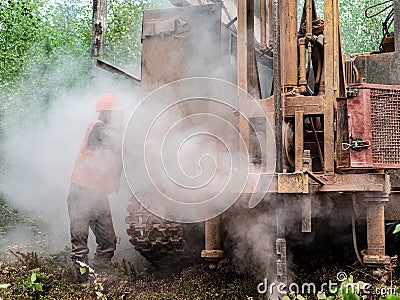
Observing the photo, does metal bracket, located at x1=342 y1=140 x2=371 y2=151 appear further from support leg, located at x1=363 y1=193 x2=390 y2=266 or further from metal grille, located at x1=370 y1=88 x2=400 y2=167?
support leg, located at x1=363 y1=193 x2=390 y2=266

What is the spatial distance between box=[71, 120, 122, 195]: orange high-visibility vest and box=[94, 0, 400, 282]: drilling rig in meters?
0.71

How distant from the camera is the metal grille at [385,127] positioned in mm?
5406

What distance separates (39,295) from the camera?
238 inches

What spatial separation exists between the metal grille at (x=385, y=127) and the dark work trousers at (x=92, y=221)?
9.26 ft

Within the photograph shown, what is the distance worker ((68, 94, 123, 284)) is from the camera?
6719 mm

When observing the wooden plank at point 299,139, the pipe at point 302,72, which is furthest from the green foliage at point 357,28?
the wooden plank at point 299,139

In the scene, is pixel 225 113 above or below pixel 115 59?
below

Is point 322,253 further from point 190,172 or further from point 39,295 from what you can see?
point 39,295

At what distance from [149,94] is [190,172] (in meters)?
1.03

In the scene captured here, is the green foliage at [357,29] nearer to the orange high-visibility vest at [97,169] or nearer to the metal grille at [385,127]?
the orange high-visibility vest at [97,169]

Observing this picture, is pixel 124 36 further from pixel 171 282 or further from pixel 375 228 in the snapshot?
pixel 375 228

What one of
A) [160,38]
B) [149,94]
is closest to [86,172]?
[149,94]

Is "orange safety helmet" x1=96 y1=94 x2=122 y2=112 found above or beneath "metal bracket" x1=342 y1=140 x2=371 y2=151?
above

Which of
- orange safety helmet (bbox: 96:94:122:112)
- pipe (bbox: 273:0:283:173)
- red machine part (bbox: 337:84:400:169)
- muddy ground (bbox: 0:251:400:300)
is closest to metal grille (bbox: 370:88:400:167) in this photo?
red machine part (bbox: 337:84:400:169)
